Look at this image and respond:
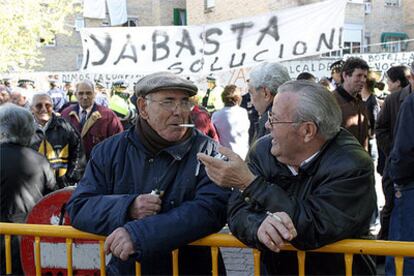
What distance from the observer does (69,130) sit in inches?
220

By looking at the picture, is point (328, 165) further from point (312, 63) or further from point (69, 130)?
point (312, 63)

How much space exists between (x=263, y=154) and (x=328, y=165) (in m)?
0.34

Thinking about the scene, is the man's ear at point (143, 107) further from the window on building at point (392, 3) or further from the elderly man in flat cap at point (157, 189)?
the window on building at point (392, 3)

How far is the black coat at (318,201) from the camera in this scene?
2133mm

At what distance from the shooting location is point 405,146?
385cm

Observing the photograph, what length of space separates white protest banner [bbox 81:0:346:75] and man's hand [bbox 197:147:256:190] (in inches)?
157

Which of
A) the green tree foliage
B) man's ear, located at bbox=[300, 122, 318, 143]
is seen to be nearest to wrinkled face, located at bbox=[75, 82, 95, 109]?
man's ear, located at bbox=[300, 122, 318, 143]

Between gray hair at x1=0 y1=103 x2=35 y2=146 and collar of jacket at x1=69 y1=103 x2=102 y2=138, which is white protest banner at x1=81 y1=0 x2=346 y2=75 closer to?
collar of jacket at x1=69 y1=103 x2=102 y2=138

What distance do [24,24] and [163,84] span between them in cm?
1835

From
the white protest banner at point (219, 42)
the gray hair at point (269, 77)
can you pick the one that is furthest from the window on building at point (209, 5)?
the gray hair at point (269, 77)

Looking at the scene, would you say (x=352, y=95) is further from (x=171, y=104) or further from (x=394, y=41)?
(x=394, y=41)

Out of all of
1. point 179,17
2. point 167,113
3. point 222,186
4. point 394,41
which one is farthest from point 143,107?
point 179,17

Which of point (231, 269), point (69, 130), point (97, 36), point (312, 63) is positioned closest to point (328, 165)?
point (231, 269)

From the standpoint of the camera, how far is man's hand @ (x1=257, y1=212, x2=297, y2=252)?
2059mm
